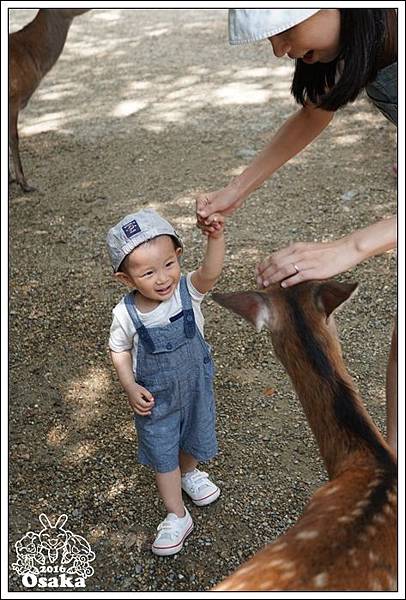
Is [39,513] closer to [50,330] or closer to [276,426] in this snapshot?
[276,426]

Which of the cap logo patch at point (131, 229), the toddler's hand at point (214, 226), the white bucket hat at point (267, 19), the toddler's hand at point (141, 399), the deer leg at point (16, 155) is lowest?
the deer leg at point (16, 155)

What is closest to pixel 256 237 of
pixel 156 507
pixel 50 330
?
pixel 50 330

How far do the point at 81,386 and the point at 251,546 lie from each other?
1.10 meters

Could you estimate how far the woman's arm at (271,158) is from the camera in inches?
98.7

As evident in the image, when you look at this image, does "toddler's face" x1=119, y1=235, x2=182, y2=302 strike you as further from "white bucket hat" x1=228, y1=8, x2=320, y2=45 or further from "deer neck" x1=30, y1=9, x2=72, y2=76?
"deer neck" x1=30, y1=9, x2=72, y2=76

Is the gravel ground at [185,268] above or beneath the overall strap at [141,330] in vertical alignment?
beneath

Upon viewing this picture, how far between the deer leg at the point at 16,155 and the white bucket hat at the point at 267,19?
11.5 feet

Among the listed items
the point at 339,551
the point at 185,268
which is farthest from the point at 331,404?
the point at 185,268

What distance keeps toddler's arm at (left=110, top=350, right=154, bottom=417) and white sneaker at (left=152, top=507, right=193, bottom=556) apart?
46cm

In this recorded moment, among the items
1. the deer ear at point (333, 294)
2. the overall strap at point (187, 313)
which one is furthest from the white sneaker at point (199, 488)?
the deer ear at point (333, 294)

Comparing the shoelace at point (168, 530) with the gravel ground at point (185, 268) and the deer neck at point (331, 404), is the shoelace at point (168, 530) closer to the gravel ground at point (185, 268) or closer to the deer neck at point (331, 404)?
the gravel ground at point (185, 268)

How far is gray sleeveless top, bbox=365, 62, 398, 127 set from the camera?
6.97 feet

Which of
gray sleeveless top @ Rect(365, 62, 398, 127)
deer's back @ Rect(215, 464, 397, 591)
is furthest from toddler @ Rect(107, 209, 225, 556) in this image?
deer's back @ Rect(215, 464, 397, 591)

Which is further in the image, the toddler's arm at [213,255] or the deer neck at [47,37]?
the deer neck at [47,37]
